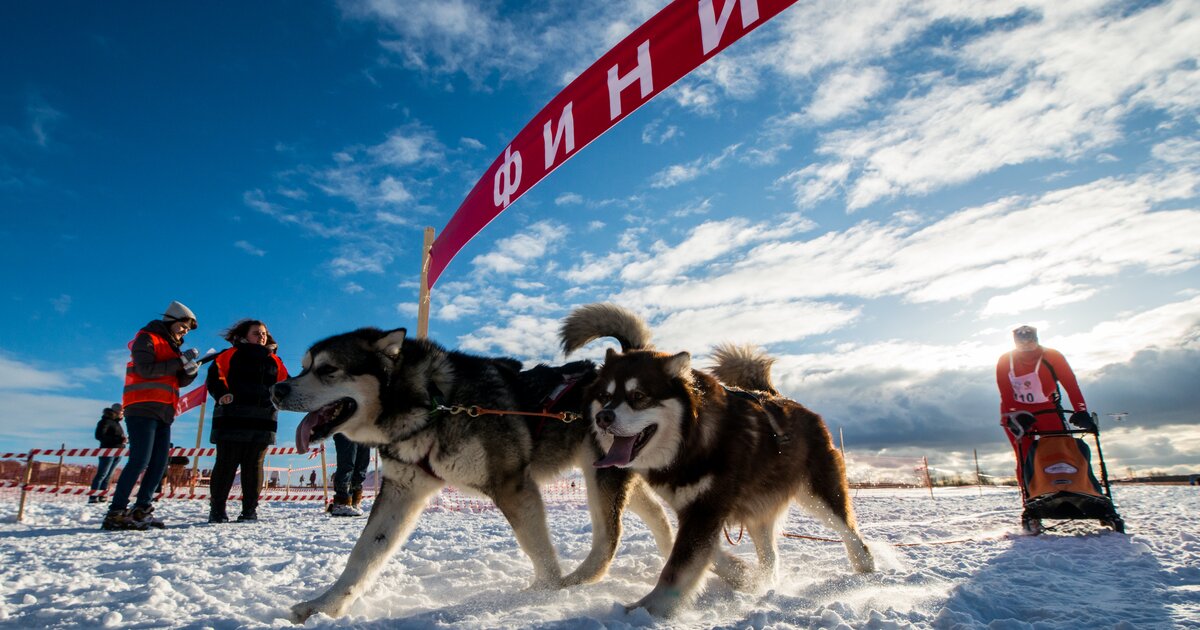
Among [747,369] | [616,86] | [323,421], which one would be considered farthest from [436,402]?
[616,86]

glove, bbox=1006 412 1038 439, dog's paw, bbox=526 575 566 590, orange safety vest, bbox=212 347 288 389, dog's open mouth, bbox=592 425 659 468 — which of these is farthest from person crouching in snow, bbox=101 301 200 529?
glove, bbox=1006 412 1038 439

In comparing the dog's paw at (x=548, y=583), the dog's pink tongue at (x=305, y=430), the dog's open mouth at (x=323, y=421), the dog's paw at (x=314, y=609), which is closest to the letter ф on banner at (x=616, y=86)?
the dog's open mouth at (x=323, y=421)

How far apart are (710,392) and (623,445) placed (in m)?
0.61

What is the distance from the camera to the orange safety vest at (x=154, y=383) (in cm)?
611

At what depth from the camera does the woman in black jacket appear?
6.62 m

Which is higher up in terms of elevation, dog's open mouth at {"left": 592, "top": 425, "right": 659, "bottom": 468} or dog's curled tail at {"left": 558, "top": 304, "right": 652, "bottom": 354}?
dog's curled tail at {"left": 558, "top": 304, "right": 652, "bottom": 354}

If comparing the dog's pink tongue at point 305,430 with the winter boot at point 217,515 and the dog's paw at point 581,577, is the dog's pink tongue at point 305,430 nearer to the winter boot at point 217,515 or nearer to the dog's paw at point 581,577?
the dog's paw at point 581,577

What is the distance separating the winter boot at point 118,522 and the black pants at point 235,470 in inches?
28.9

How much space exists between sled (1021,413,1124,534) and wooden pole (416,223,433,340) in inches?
267

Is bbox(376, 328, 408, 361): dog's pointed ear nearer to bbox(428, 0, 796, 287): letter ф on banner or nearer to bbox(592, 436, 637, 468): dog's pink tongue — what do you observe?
bbox(592, 436, 637, 468): dog's pink tongue

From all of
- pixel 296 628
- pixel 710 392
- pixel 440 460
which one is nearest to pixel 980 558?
pixel 710 392

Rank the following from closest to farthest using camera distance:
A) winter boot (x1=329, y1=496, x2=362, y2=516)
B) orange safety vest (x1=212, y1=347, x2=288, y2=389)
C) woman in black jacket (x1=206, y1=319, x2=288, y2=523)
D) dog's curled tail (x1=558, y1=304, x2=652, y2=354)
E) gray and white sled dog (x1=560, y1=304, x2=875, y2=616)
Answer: gray and white sled dog (x1=560, y1=304, x2=875, y2=616), dog's curled tail (x1=558, y1=304, x2=652, y2=354), woman in black jacket (x1=206, y1=319, x2=288, y2=523), orange safety vest (x1=212, y1=347, x2=288, y2=389), winter boot (x1=329, y1=496, x2=362, y2=516)

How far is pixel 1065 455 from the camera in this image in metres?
→ 6.16

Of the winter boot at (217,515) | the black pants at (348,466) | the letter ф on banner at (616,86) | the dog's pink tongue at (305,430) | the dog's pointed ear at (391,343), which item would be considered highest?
the letter ф on banner at (616,86)
